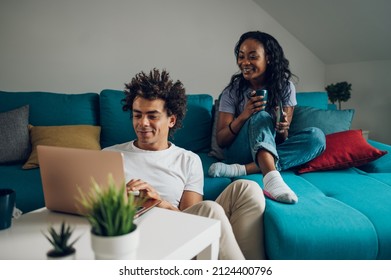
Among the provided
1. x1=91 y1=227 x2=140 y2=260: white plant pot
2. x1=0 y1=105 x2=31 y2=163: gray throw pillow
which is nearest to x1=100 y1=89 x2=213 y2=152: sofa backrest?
x1=0 y1=105 x2=31 y2=163: gray throw pillow

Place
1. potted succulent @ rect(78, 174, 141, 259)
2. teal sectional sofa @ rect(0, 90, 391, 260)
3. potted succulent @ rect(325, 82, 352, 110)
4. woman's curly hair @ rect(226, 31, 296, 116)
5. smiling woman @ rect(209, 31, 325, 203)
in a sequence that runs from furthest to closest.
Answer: potted succulent @ rect(325, 82, 352, 110), woman's curly hair @ rect(226, 31, 296, 116), smiling woman @ rect(209, 31, 325, 203), teal sectional sofa @ rect(0, 90, 391, 260), potted succulent @ rect(78, 174, 141, 259)

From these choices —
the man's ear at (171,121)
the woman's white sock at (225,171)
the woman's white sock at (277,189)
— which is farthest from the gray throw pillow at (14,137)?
the woman's white sock at (277,189)

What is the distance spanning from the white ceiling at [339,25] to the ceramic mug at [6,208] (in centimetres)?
282

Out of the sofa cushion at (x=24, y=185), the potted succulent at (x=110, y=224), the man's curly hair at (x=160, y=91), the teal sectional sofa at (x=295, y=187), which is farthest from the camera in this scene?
the sofa cushion at (x=24, y=185)

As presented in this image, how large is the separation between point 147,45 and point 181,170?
197 cm

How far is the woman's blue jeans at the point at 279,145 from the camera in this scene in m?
1.72

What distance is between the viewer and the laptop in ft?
2.59

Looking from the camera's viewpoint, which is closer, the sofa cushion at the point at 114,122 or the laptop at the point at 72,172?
the laptop at the point at 72,172

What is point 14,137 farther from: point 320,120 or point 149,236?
point 320,120

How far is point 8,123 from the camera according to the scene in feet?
6.29

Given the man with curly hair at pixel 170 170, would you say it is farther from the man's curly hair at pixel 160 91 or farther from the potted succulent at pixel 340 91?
the potted succulent at pixel 340 91

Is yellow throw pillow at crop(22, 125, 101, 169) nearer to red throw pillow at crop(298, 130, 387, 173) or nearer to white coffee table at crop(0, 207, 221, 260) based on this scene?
white coffee table at crop(0, 207, 221, 260)

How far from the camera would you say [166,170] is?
1.34 m

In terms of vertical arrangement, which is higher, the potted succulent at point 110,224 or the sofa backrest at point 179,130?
the sofa backrest at point 179,130
